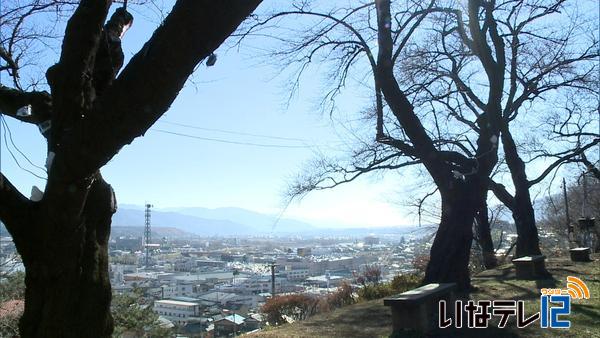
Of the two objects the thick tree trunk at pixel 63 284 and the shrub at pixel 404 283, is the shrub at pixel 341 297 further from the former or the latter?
the thick tree trunk at pixel 63 284

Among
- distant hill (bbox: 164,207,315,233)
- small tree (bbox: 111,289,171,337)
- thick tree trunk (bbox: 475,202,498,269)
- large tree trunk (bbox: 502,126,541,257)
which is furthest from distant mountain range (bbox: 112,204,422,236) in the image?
small tree (bbox: 111,289,171,337)

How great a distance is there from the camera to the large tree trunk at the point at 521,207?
18.5 metres

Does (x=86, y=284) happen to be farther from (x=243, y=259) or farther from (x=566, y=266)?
(x=243, y=259)

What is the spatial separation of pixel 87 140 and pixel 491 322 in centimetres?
669

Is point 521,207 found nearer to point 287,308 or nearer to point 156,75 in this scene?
point 287,308

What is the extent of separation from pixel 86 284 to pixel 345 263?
18.6 m

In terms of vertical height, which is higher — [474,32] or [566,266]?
[474,32]

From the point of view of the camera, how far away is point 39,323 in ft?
13.8

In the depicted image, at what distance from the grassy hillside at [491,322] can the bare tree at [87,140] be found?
4189mm

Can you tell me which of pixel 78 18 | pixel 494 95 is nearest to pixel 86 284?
pixel 78 18

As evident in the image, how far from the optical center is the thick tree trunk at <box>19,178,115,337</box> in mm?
4152

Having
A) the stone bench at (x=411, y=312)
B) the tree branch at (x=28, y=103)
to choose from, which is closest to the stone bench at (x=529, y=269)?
the stone bench at (x=411, y=312)

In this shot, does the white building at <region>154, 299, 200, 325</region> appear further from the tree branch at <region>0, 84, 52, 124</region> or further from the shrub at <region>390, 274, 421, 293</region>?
the tree branch at <region>0, 84, 52, 124</region>

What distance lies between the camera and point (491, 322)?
8047mm
